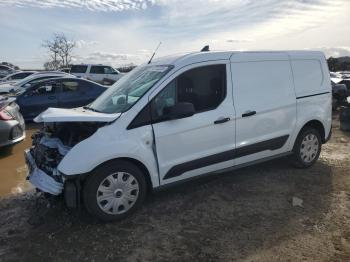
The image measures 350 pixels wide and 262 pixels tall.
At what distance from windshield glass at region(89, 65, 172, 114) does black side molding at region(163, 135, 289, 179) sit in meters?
1.01

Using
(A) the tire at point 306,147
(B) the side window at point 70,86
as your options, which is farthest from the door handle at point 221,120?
(B) the side window at point 70,86

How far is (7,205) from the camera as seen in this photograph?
5.37 m

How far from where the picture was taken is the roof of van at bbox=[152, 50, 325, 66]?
16.9 feet

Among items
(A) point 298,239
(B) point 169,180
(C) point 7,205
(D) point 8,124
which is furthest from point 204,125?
(D) point 8,124

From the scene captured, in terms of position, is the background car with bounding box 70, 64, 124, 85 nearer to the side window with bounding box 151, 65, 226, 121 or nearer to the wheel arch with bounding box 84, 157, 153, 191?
the side window with bounding box 151, 65, 226, 121

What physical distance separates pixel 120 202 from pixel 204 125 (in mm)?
1433

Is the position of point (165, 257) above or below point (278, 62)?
below

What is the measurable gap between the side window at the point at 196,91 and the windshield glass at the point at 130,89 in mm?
211

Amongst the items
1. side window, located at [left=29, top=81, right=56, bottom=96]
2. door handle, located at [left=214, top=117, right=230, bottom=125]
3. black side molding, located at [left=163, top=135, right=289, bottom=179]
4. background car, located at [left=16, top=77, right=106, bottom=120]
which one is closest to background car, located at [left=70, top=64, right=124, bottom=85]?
background car, located at [left=16, top=77, right=106, bottom=120]

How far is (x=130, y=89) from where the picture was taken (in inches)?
206

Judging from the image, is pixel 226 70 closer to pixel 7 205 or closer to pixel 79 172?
pixel 79 172

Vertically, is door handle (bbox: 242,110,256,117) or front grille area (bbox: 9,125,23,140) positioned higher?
door handle (bbox: 242,110,256,117)

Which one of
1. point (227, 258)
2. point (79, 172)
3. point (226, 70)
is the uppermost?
point (226, 70)

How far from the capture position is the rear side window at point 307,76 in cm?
616
